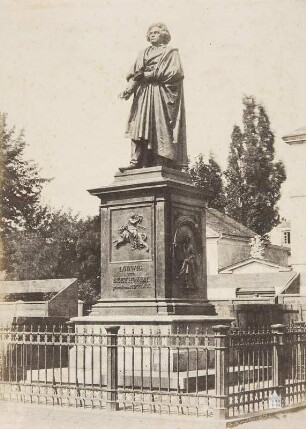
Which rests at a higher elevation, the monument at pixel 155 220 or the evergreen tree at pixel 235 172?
the evergreen tree at pixel 235 172

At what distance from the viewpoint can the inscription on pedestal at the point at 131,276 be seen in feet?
39.1

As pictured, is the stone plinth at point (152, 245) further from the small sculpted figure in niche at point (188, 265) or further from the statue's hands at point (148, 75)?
the statue's hands at point (148, 75)

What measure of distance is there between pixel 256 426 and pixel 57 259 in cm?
3277

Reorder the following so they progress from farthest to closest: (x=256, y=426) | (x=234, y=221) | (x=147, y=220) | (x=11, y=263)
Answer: (x=234, y=221)
(x=11, y=263)
(x=147, y=220)
(x=256, y=426)

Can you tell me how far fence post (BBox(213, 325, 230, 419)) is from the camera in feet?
29.1

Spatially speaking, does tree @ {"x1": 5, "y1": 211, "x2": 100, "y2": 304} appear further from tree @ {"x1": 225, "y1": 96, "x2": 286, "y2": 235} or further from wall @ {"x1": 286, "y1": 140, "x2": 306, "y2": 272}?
tree @ {"x1": 225, "y1": 96, "x2": 286, "y2": 235}

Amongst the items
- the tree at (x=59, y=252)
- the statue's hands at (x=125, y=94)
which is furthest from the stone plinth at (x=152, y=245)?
the tree at (x=59, y=252)

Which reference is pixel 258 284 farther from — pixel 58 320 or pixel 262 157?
pixel 58 320

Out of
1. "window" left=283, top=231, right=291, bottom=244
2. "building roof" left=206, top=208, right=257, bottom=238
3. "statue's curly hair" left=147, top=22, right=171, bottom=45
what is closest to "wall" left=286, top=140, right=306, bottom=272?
"building roof" left=206, top=208, right=257, bottom=238

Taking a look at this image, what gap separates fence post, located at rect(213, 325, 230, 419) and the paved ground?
25cm

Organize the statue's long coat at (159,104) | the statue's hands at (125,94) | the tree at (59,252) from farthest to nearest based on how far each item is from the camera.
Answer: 1. the tree at (59,252)
2. the statue's hands at (125,94)
3. the statue's long coat at (159,104)

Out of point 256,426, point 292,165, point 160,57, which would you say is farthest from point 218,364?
point 292,165

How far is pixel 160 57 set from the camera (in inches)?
501

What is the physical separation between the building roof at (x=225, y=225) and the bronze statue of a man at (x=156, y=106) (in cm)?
3855
